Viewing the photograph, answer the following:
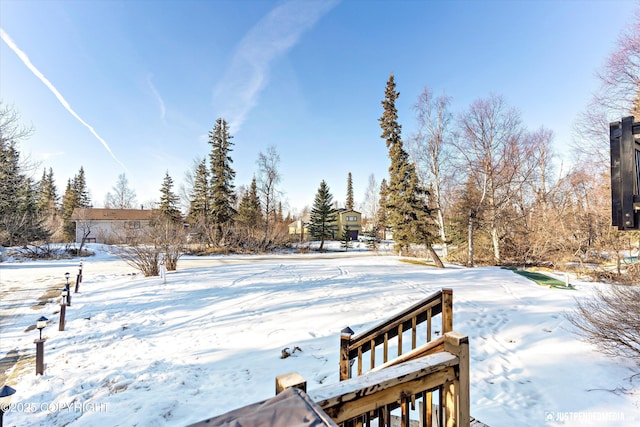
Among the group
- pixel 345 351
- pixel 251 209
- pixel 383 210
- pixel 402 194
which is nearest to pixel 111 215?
pixel 251 209

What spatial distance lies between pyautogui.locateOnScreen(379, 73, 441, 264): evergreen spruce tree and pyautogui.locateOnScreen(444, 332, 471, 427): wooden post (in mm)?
13164

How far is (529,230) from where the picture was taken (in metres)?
14.7

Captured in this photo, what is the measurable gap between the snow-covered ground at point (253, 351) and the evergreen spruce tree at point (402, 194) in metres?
5.76

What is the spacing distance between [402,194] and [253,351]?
39.1ft

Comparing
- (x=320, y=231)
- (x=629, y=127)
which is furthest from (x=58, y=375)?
(x=320, y=231)

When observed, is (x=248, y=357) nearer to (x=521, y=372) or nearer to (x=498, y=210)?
(x=521, y=372)

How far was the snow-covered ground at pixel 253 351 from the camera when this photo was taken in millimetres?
3031

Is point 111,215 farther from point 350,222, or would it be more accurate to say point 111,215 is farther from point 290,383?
point 290,383

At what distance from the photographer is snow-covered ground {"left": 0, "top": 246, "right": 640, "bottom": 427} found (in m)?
3.03

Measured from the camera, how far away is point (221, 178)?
79.9 feet

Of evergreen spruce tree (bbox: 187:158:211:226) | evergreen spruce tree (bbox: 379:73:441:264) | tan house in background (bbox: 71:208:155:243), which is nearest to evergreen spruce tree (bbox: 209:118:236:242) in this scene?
evergreen spruce tree (bbox: 187:158:211:226)

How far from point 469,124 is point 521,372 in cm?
1525

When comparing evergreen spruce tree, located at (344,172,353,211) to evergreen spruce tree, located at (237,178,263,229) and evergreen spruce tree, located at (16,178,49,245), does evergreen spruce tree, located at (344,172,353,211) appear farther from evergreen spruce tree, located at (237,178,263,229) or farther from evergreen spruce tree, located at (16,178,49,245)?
evergreen spruce tree, located at (16,178,49,245)

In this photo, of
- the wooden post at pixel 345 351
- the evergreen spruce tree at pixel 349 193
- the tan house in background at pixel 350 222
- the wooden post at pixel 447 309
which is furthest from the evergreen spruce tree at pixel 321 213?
the wooden post at pixel 447 309
